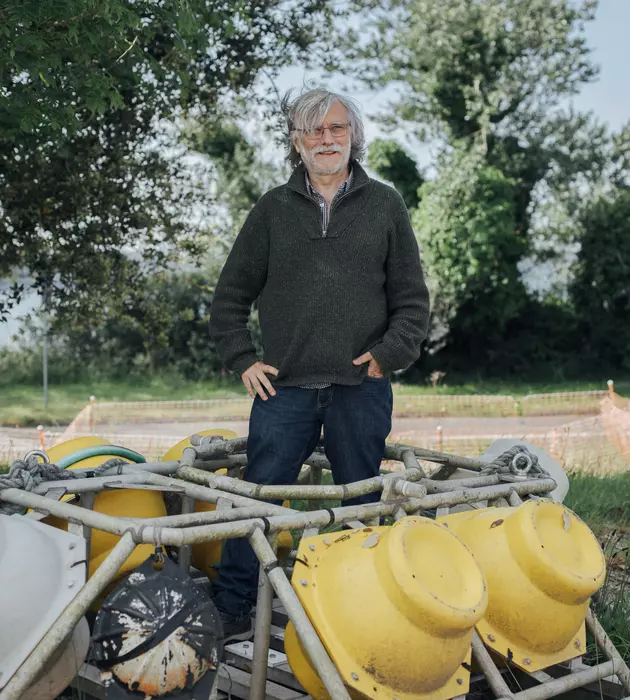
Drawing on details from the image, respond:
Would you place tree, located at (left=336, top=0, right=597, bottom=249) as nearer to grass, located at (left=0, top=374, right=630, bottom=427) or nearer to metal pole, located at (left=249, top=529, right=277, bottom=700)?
grass, located at (left=0, top=374, right=630, bottom=427)

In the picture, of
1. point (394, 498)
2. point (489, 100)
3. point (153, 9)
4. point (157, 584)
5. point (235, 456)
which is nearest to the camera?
point (157, 584)

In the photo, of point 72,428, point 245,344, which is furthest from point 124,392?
point 245,344

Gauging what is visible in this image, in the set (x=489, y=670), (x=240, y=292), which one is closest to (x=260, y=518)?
(x=489, y=670)

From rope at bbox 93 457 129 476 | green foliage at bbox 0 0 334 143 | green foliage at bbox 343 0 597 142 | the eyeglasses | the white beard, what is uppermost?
green foliage at bbox 343 0 597 142

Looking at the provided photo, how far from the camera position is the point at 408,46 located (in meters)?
22.0

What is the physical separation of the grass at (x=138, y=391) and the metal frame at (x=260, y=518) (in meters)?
13.1

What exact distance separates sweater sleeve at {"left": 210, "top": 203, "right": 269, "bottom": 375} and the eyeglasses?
1.08ft

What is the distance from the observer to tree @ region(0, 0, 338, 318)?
4.46 meters

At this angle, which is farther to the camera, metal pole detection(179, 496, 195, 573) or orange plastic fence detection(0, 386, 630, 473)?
orange plastic fence detection(0, 386, 630, 473)

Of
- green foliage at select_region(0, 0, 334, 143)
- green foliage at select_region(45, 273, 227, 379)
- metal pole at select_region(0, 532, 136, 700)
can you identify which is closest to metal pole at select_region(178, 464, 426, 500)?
metal pole at select_region(0, 532, 136, 700)

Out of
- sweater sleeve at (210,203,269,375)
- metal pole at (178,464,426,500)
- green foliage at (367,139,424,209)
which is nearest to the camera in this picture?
metal pole at (178,464,426,500)

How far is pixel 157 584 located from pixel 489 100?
67.8 feet

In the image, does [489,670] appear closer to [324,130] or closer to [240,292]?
[240,292]

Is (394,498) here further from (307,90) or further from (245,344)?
(307,90)
